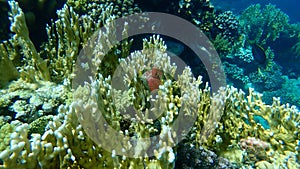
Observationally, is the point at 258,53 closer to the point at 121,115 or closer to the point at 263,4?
the point at 121,115

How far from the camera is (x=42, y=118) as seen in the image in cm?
252

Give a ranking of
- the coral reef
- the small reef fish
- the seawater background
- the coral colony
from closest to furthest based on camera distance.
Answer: the coral colony
the small reef fish
the coral reef
the seawater background

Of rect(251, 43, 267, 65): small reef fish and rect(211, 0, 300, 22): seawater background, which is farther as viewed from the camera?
rect(211, 0, 300, 22): seawater background

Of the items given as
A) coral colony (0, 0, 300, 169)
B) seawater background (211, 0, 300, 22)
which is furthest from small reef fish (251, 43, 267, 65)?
seawater background (211, 0, 300, 22)

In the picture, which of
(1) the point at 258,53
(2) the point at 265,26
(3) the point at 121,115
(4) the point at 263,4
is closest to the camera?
(3) the point at 121,115

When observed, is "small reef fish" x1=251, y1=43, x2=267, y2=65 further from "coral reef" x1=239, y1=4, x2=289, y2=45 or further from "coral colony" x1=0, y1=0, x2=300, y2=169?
"coral colony" x1=0, y1=0, x2=300, y2=169

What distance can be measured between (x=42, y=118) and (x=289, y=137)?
2.96 m

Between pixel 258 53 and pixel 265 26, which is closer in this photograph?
pixel 258 53

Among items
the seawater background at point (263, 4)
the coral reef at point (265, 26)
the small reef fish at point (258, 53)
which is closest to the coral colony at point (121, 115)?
the small reef fish at point (258, 53)

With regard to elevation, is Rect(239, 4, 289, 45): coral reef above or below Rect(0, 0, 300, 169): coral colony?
above

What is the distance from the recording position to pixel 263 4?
32.3m

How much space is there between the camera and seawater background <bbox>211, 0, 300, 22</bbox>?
23163mm

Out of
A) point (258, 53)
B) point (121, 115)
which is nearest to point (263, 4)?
point (258, 53)

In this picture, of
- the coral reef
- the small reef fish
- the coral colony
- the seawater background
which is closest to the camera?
the coral colony
